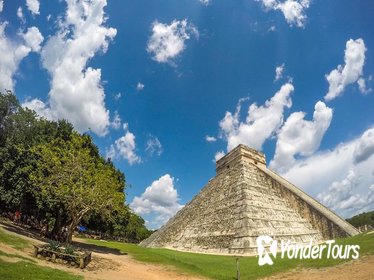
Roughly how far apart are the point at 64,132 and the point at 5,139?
4.76 m

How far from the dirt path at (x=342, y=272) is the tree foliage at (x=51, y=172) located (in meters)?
12.6

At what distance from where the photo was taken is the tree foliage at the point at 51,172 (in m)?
19.5

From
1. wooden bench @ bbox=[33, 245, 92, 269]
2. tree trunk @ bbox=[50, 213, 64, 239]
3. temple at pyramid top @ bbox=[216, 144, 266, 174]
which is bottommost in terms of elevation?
wooden bench @ bbox=[33, 245, 92, 269]

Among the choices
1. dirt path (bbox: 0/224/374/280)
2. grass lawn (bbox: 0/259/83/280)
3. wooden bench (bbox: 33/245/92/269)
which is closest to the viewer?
grass lawn (bbox: 0/259/83/280)

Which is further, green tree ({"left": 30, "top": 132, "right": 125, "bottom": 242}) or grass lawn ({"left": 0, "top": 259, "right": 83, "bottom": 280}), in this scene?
green tree ({"left": 30, "top": 132, "right": 125, "bottom": 242})

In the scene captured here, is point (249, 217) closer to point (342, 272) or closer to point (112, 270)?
point (342, 272)

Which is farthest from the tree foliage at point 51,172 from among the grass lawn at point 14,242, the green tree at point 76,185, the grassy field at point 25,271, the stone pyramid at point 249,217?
the stone pyramid at point 249,217

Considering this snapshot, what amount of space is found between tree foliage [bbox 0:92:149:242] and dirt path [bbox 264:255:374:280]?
1263cm

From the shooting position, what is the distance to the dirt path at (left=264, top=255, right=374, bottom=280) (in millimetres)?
10841

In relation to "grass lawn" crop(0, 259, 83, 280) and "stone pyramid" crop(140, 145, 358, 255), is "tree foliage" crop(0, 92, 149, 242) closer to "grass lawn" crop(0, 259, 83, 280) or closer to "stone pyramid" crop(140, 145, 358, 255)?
"grass lawn" crop(0, 259, 83, 280)

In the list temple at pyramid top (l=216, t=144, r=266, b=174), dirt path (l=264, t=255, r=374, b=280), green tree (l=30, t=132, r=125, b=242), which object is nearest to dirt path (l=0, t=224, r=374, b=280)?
→ dirt path (l=264, t=255, r=374, b=280)

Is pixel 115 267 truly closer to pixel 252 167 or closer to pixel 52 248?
pixel 52 248

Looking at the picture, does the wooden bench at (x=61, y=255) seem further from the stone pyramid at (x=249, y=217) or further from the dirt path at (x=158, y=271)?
the stone pyramid at (x=249, y=217)

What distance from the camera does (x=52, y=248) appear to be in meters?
15.1
